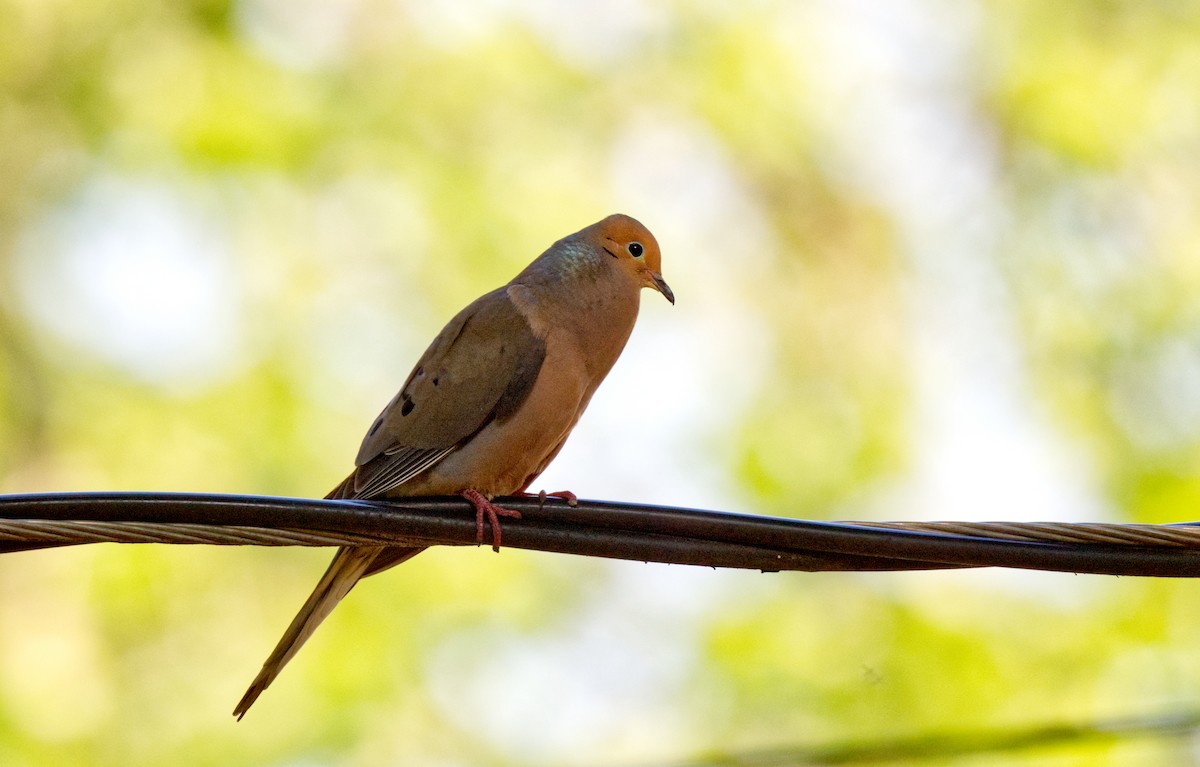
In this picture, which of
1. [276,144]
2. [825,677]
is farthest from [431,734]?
[276,144]

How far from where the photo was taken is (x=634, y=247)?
4070 mm

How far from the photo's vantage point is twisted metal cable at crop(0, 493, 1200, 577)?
215 cm

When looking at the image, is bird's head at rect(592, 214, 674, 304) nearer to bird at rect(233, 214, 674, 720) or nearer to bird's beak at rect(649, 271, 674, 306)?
bird's beak at rect(649, 271, 674, 306)

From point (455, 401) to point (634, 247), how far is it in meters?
0.88

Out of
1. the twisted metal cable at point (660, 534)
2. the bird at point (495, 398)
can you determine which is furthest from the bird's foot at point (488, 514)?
the bird at point (495, 398)

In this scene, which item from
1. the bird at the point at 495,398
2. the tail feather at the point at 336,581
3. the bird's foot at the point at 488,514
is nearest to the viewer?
the bird's foot at the point at 488,514

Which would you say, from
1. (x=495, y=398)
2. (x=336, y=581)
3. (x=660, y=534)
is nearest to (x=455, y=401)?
(x=495, y=398)

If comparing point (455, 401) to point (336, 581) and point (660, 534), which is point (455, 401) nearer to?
point (336, 581)

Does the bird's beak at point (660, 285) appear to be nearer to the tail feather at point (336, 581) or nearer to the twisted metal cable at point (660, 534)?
the tail feather at point (336, 581)

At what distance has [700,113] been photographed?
832 cm

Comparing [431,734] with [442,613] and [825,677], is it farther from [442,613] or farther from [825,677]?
[825,677]

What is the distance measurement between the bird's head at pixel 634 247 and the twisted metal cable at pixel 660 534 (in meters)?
1.72

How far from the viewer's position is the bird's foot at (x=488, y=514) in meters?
2.57

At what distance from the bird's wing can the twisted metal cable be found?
1022 millimetres
